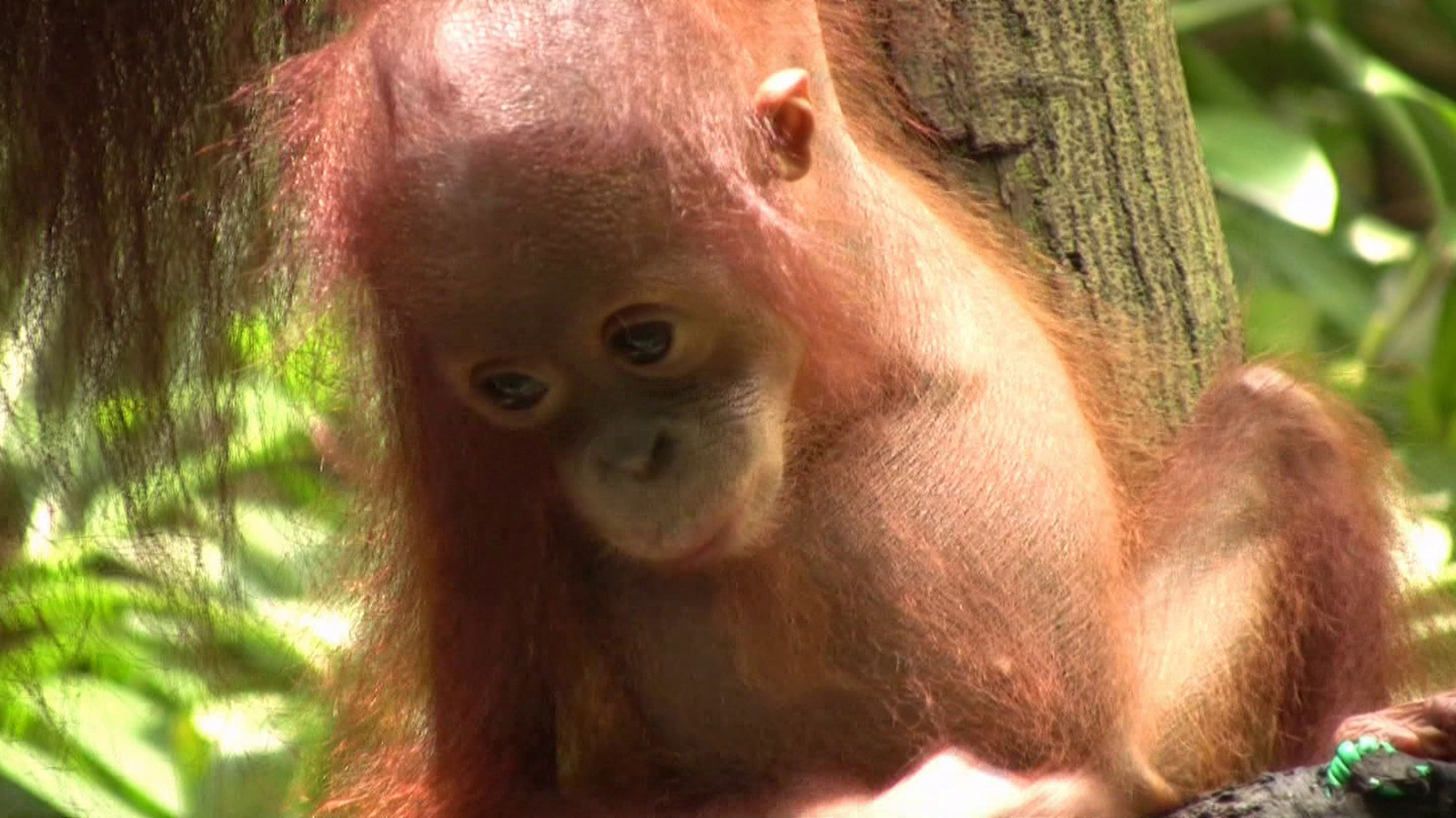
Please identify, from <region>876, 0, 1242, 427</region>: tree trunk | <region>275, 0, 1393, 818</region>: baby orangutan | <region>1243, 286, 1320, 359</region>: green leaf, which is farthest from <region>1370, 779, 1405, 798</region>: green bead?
<region>1243, 286, 1320, 359</region>: green leaf

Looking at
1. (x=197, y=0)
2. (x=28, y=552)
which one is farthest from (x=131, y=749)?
(x=197, y=0)

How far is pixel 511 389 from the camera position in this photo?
1.79 m

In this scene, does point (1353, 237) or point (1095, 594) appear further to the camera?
point (1353, 237)

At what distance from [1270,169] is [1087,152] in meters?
1.19

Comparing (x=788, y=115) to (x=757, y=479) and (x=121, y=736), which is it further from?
(x=121, y=736)

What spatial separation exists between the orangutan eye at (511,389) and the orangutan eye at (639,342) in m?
0.07

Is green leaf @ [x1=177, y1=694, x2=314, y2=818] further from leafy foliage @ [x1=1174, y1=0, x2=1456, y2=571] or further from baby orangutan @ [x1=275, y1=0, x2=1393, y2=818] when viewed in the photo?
leafy foliage @ [x1=1174, y1=0, x2=1456, y2=571]

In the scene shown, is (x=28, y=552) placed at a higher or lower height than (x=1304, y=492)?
higher

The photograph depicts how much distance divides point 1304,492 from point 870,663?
1.42 feet

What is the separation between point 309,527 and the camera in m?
2.48

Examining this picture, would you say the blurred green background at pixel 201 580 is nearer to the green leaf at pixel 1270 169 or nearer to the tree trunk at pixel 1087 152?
the green leaf at pixel 1270 169

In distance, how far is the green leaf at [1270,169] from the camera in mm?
3285

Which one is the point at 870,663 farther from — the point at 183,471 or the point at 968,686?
the point at 183,471

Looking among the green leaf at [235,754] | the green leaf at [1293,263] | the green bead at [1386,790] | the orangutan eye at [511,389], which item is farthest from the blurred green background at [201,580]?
the green bead at [1386,790]
